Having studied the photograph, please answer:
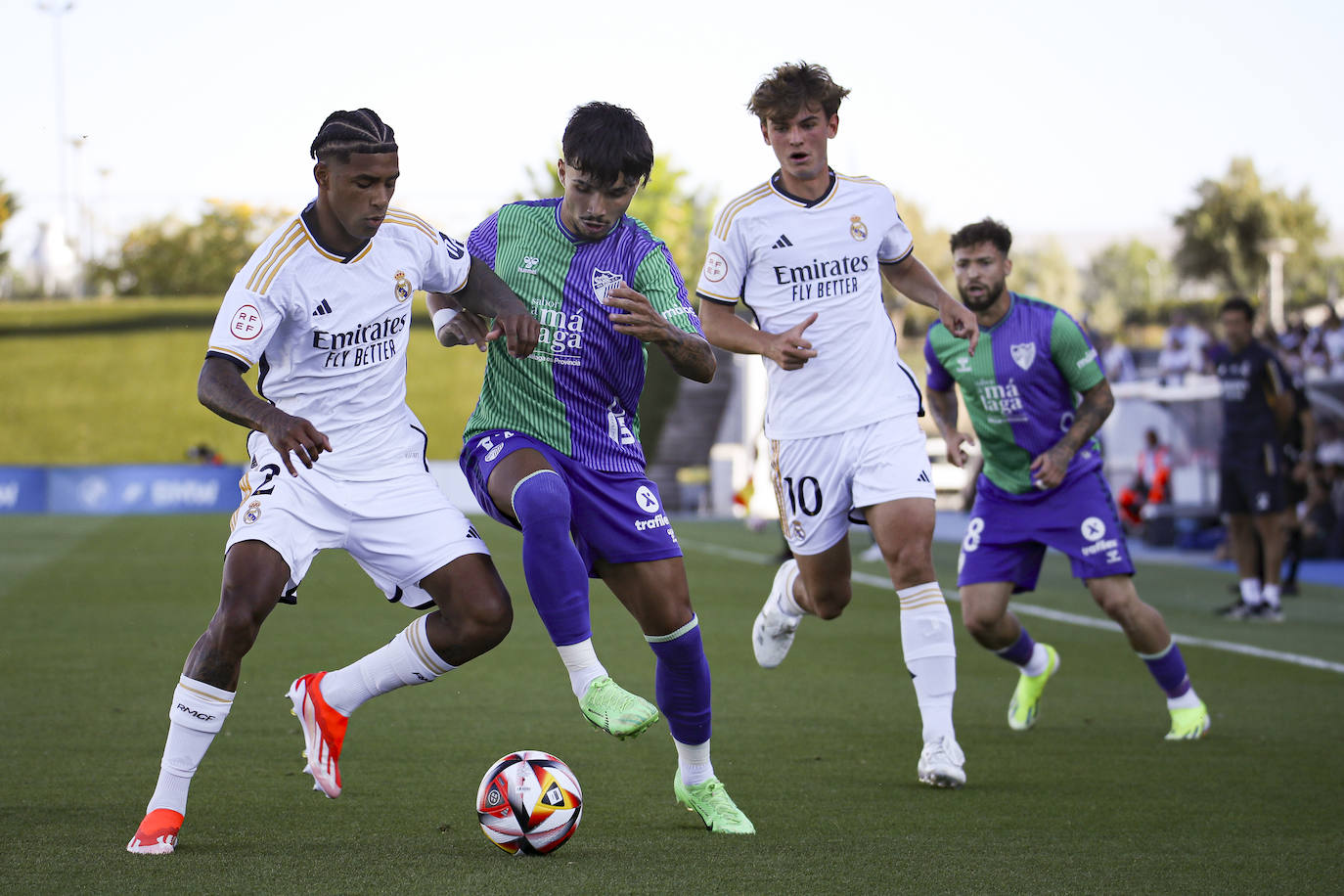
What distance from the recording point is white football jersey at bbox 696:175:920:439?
619 cm

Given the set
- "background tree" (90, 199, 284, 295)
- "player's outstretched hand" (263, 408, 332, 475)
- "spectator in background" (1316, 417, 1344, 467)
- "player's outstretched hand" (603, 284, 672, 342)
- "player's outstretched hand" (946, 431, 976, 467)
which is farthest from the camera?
"background tree" (90, 199, 284, 295)

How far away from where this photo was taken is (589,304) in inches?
205

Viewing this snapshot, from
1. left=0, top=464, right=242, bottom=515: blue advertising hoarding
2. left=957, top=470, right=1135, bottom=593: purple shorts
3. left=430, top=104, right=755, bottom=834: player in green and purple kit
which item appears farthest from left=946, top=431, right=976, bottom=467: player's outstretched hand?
left=0, top=464, right=242, bottom=515: blue advertising hoarding

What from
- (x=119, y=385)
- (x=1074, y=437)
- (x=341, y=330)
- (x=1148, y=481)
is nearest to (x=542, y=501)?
(x=341, y=330)

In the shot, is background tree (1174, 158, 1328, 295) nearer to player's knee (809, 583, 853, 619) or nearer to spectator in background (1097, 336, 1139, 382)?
spectator in background (1097, 336, 1139, 382)

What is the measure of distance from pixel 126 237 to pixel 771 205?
44.4 metres

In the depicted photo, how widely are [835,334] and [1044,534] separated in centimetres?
177

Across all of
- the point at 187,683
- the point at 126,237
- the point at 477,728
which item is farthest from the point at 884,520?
the point at 126,237

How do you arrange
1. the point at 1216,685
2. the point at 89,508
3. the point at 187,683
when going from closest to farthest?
the point at 187,683, the point at 1216,685, the point at 89,508

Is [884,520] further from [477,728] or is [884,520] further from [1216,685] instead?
[1216,685]

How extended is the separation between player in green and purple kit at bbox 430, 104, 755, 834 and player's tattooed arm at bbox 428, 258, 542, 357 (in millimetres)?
19

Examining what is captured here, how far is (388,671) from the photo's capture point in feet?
16.9

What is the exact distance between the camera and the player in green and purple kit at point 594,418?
4895 millimetres

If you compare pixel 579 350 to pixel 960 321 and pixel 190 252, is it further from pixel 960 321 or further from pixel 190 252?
pixel 190 252
